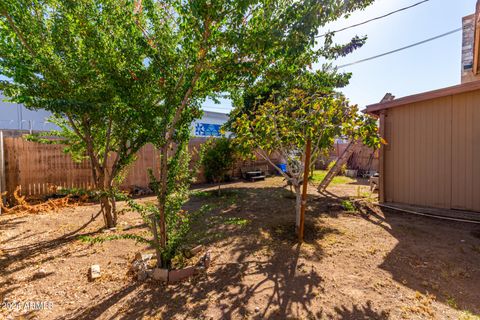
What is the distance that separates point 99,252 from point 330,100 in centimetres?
422

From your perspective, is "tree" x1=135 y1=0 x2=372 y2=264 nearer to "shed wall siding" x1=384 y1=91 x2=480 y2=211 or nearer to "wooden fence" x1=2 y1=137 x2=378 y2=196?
"wooden fence" x1=2 y1=137 x2=378 y2=196

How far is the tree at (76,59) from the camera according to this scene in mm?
2904

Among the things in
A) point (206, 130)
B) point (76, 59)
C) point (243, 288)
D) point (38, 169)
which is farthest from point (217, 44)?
point (206, 130)

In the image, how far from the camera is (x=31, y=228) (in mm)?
4602

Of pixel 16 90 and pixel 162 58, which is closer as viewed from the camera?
pixel 162 58

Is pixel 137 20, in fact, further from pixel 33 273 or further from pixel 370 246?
pixel 370 246

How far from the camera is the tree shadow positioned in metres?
2.54

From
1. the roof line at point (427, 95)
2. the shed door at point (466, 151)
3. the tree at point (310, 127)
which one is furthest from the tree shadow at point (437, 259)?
the roof line at point (427, 95)

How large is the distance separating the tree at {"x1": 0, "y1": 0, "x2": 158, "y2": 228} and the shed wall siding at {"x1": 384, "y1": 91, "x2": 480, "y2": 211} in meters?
5.88

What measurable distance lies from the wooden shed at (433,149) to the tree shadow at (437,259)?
2.83ft

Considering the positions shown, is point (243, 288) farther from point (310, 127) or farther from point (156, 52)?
point (156, 52)

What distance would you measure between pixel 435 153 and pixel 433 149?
0.32 ft

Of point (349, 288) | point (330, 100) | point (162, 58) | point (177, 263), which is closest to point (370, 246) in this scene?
point (349, 288)

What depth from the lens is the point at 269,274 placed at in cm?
289
